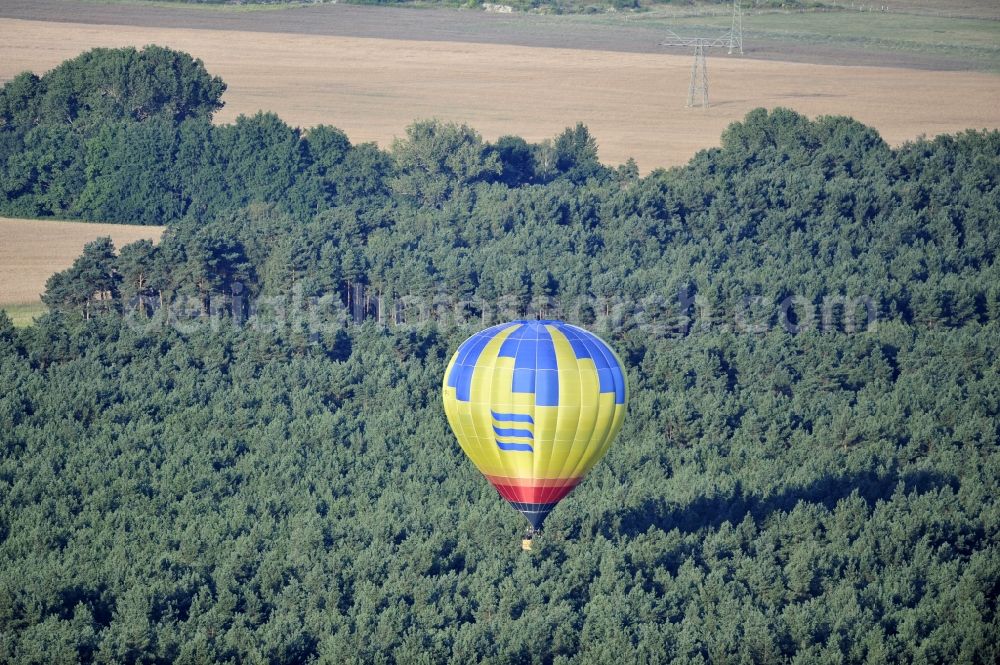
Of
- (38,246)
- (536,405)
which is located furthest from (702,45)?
(536,405)

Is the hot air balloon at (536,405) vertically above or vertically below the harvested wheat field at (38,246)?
above

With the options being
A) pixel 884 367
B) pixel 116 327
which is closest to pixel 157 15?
Result: pixel 116 327

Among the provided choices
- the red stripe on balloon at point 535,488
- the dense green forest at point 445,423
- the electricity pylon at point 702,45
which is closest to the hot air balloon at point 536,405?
the red stripe on balloon at point 535,488

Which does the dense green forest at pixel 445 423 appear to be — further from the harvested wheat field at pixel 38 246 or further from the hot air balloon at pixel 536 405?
the harvested wheat field at pixel 38 246

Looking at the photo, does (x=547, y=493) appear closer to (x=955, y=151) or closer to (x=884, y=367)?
(x=884, y=367)

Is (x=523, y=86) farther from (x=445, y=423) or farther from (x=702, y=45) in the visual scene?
(x=445, y=423)

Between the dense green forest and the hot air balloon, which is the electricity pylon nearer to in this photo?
the dense green forest
